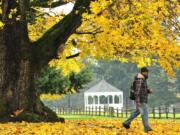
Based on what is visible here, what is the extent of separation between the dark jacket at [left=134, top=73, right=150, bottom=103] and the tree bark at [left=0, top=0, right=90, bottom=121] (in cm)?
489

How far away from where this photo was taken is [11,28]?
1847 centimetres

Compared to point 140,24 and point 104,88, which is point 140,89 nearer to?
point 140,24

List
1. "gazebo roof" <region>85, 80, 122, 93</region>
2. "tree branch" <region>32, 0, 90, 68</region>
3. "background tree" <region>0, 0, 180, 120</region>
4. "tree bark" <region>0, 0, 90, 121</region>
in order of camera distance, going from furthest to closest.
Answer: "gazebo roof" <region>85, 80, 122, 93</region> → "tree branch" <region>32, 0, 90, 68</region> → "tree bark" <region>0, 0, 90, 121</region> → "background tree" <region>0, 0, 180, 120</region>

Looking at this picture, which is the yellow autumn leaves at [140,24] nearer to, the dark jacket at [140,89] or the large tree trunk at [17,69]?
the dark jacket at [140,89]

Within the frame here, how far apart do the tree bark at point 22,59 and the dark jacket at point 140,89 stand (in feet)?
16.0

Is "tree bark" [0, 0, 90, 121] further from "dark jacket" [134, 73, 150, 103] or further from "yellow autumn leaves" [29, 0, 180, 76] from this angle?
"dark jacket" [134, 73, 150, 103]

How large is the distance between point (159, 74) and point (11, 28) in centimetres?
7709

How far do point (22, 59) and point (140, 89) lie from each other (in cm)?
623

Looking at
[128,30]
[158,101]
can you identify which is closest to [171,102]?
[158,101]

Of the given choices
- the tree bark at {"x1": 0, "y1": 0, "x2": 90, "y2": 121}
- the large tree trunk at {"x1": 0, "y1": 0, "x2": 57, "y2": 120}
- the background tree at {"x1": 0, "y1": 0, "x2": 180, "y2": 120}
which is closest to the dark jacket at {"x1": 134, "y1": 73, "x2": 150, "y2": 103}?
the background tree at {"x1": 0, "y1": 0, "x2": 180, "y2": 120}

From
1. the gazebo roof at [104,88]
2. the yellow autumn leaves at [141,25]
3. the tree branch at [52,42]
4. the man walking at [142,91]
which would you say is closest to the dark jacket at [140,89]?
the man walking at [142,91]

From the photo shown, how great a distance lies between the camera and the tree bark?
18094mm

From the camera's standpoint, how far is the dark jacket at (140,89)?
1375 centimetres

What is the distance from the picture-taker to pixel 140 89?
1378 centimetres
